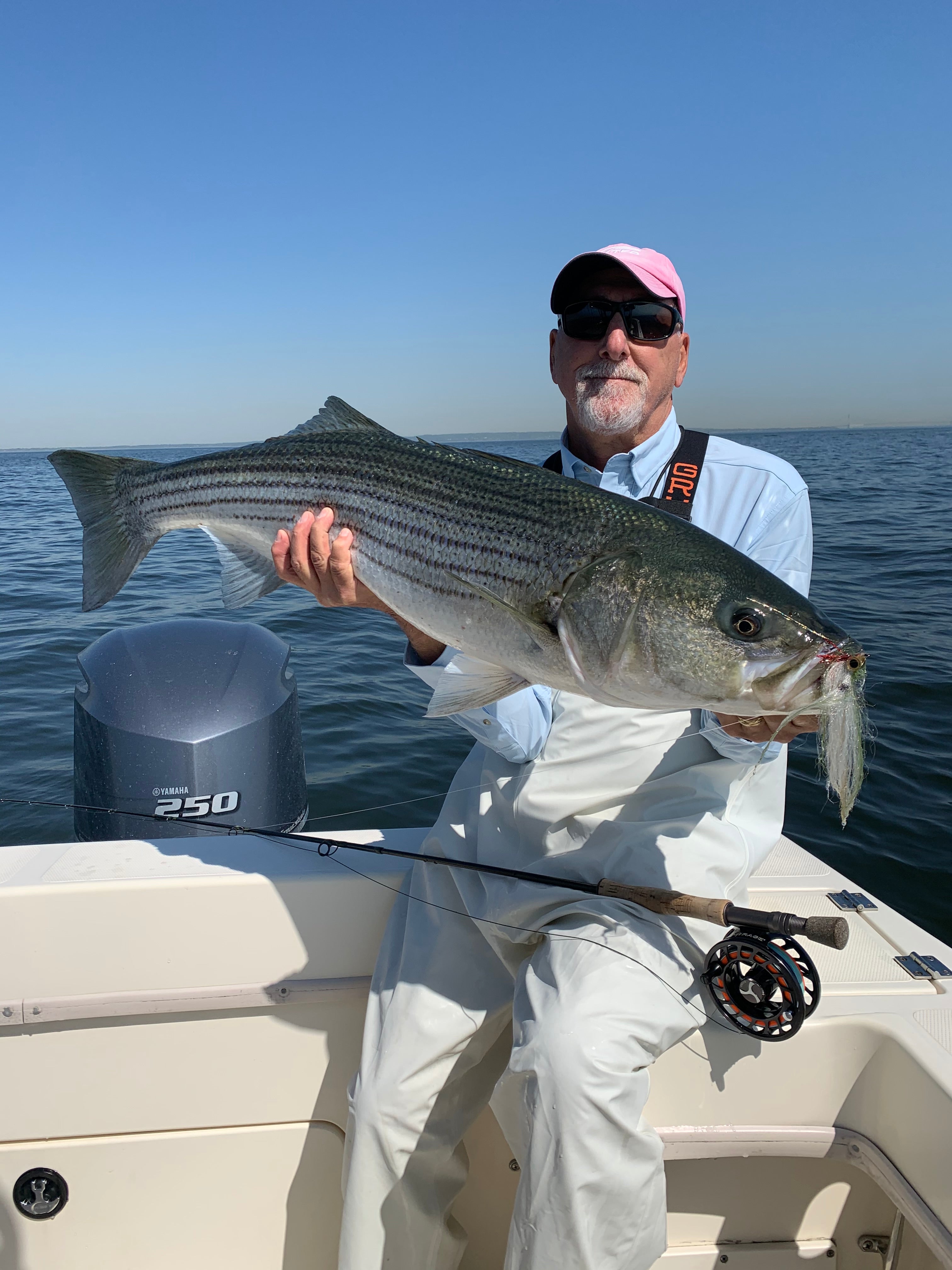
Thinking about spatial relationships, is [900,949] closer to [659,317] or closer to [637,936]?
[637,936]

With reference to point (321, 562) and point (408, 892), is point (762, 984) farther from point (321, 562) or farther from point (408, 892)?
point (321, 562)

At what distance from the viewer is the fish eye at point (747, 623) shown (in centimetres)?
209

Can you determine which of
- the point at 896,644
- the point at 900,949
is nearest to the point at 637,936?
the point at 900,949

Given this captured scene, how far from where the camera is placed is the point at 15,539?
22.7 metres

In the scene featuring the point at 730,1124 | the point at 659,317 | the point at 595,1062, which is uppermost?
the point at 659,317

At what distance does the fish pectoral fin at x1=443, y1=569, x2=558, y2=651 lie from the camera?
232 cm

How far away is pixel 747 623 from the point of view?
2.10m

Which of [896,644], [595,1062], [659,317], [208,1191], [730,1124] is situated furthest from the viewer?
[896,644]

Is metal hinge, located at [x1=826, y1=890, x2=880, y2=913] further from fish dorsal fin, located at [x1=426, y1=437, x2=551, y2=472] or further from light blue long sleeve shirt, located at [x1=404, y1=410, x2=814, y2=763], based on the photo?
fish dorsal fin, located at [x1=426, y1=437, x2=551, y2=472]

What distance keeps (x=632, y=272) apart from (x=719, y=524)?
1048 millimetres

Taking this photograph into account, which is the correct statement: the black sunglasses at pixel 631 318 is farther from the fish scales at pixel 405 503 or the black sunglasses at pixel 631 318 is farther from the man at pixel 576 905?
the fish scales at pixel 405 503

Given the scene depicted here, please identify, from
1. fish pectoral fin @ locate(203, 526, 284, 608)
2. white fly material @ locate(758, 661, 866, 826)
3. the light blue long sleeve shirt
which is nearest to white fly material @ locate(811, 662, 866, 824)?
white fly material @ locate(758, 661, 866, 826)

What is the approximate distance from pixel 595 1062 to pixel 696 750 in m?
1.08

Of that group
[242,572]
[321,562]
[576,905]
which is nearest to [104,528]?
[242,572]
